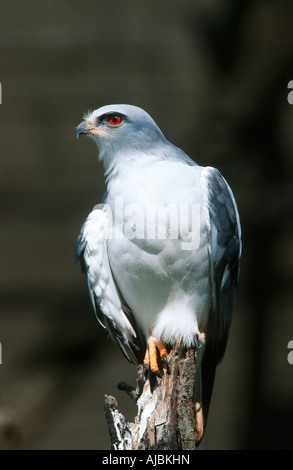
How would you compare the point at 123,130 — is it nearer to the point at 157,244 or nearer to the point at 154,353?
the point at 157,244

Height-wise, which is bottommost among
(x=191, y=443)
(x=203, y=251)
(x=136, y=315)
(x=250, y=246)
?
(x=191, y=443)

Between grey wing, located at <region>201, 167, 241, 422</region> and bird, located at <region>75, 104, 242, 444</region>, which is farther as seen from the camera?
grey wing, located at <region>201, 167, 241, 422</region>

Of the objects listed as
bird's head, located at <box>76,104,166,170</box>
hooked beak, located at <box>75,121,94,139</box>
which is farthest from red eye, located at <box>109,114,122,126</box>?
hooked beak, located at <box>75,121,94,139</box>

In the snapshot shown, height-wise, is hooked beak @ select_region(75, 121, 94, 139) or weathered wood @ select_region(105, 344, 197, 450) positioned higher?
hooked beak @ select_region(75, 121, 94, 139)

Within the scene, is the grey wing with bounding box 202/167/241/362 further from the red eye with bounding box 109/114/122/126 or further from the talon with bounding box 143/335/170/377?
the red eye with bounding box 109/114/122/126

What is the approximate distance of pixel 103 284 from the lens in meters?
3.05

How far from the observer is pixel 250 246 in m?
5.68

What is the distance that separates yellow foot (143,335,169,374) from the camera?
286cm

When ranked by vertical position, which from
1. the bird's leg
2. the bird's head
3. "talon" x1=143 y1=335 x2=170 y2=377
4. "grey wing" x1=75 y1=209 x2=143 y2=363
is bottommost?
the bird's leg

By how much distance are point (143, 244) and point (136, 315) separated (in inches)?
21.4

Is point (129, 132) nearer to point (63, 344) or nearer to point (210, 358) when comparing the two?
point (210, 358)

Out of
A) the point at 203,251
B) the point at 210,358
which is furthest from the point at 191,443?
the point at 203,251

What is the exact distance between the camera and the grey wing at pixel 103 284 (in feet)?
9.71

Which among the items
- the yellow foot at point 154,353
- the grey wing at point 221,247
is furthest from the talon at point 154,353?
the grey wing at point 221,247
